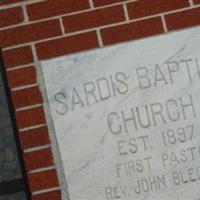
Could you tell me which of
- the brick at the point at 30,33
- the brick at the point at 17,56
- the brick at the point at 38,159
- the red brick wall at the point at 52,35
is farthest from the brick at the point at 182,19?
the brick at the point at 38,159

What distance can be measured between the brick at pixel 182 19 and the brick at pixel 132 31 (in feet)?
0.14

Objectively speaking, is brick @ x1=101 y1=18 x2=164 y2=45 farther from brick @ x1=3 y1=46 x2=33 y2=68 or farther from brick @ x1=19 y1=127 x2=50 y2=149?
brick @ x1=19 y1=127 x2=50 y2=149

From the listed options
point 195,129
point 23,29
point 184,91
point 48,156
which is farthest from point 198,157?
point 23,29

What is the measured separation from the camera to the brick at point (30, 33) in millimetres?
2652

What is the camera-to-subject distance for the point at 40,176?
2.63 metres

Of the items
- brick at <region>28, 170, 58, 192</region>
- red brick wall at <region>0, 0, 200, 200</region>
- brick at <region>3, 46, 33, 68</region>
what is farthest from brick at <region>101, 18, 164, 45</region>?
brick at <region>28, 170, 58, 192</region>

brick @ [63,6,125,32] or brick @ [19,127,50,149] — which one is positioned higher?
brick @ [63,6,125,32]

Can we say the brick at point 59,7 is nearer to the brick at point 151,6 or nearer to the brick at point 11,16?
the brick at point 11,16

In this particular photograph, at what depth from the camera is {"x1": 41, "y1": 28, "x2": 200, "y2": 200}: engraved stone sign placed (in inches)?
102

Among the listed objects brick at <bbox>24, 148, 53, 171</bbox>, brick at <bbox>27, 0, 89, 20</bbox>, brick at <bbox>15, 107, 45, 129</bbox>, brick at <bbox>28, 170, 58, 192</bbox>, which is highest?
brick at <bbox>27, 0, 89, 20</bbox>

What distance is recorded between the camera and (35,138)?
263cm

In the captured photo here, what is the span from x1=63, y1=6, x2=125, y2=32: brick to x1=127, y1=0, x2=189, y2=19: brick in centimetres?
5

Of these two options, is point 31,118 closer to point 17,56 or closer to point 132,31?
point 17,56

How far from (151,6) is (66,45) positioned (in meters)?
0.41
